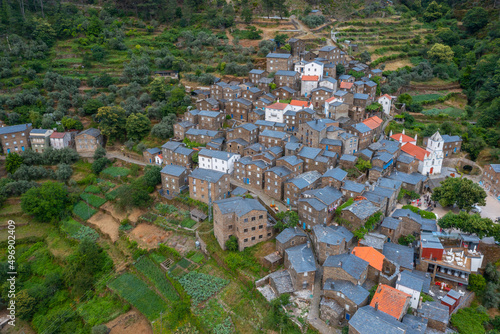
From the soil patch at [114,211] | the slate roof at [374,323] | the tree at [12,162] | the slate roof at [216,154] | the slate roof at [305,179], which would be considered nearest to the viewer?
the slate roof at [374,323]

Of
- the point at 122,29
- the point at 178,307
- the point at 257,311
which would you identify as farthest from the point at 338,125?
the point at 122,29

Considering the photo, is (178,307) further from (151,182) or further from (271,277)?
(151,182)

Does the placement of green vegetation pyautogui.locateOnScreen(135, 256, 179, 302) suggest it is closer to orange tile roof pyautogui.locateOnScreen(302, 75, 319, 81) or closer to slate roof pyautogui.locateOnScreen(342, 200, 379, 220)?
slate roof pyautogui.locateOnScreen(342, 200, 379, 220)

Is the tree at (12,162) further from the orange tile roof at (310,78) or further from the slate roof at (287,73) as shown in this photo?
the orange tile roof at (310,78)

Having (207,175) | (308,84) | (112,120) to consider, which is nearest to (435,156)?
(308,84)

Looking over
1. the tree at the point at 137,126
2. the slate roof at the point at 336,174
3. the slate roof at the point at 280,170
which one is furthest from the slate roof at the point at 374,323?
the tree at the point at 137,126
